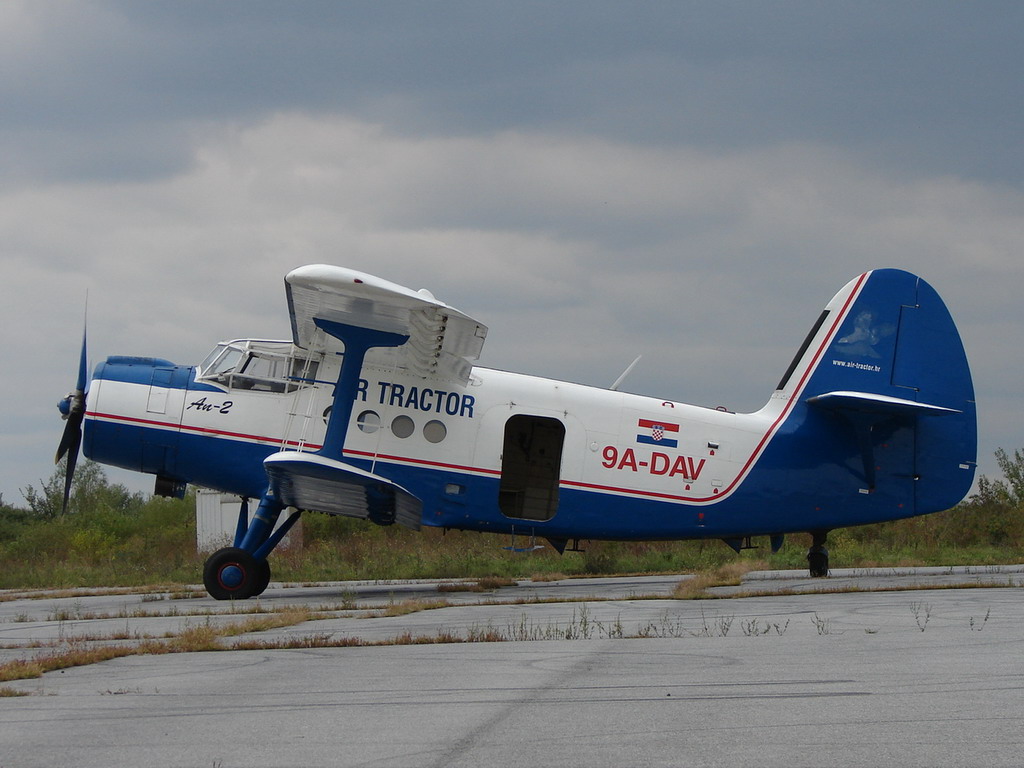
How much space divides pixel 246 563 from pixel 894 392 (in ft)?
34.6

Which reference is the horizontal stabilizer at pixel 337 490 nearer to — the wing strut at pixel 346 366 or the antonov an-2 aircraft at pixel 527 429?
the antonov an-2 aircraft at pixel 527 429

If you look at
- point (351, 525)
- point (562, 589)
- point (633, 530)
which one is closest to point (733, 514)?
point (633, 530)

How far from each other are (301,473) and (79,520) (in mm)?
26392

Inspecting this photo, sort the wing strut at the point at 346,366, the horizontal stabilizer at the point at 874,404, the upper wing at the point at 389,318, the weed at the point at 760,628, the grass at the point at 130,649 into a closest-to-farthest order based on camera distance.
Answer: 1. the grass at the point at 130,649
2. the weed at the point at 760,628
3. the upper wing at the point at 389,318
4. the wing strut at the point at 346,366
5. the horizontal stabilizer at the point at 874,404

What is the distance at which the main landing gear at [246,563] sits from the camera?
15102 mm

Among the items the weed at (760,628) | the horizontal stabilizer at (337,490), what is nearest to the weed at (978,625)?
the weed at (760,628)

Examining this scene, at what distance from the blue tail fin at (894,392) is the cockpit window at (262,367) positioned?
790cm

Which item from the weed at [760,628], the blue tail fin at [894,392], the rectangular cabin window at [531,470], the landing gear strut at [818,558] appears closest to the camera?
the weed at [760,628]

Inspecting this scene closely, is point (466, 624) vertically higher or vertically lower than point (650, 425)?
lower

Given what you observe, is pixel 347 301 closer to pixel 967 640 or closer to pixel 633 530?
pixel 633 530

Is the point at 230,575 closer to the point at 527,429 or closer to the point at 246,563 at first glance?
the point at 246,563

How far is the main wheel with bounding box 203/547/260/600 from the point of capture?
49.5 feet

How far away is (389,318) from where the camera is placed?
48.1 ft

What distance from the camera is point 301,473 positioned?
1449 centimetres
